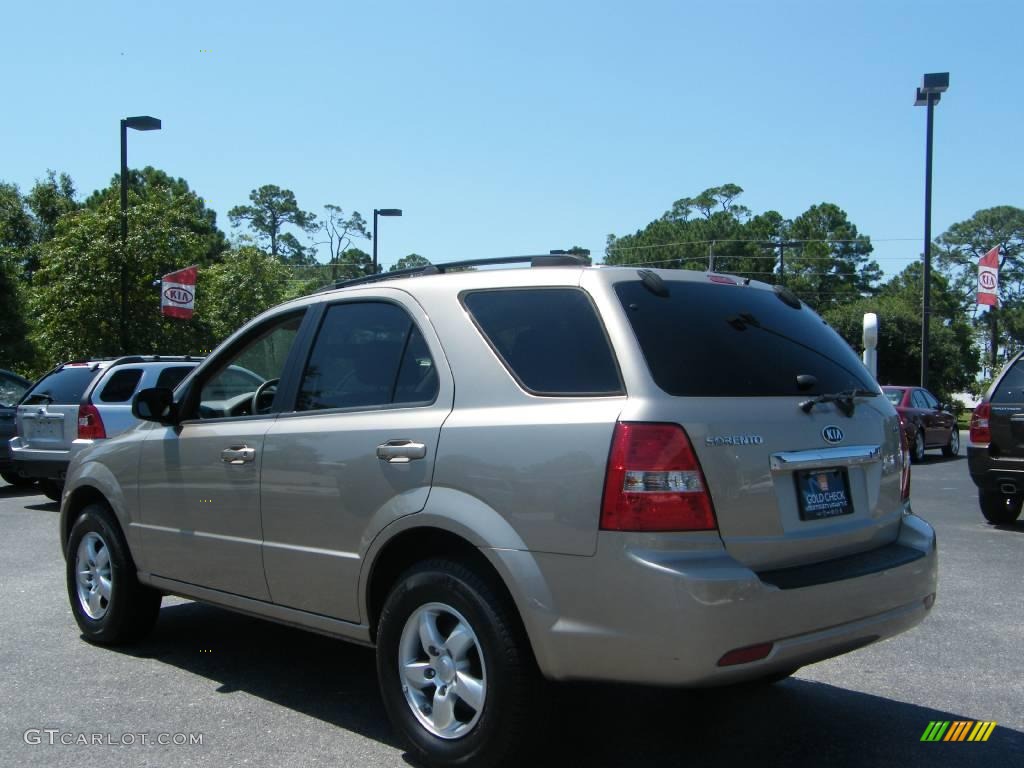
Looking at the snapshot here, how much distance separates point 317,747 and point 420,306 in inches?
72.7

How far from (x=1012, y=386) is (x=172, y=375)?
29.1 ft

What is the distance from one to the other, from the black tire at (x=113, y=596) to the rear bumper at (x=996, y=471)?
26.2ft

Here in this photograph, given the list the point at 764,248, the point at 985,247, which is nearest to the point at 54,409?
the point at 764,248

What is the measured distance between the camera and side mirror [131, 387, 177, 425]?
16.6 ft

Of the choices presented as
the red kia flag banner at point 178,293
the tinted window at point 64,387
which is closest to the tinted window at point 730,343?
the tinted window at point 64,387

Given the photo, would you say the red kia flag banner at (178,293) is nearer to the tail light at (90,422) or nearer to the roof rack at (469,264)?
the tail light at (90,422)

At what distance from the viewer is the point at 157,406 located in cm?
508

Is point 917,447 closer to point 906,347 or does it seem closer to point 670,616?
point 670,616

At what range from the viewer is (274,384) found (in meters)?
4.86

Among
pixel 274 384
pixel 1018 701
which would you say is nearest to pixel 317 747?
pixel 274 384

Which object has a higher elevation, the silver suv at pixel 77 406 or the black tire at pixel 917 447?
the silver suv at pixel 77 406

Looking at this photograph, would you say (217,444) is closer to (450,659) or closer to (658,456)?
(450,659)

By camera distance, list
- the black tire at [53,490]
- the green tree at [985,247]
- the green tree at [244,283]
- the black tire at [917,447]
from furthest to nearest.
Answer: the green tree at [985,247] < the green tree at [244,283] < the black tire at [917,447] < the black tire at [53,490]

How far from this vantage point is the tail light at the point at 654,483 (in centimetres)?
322
